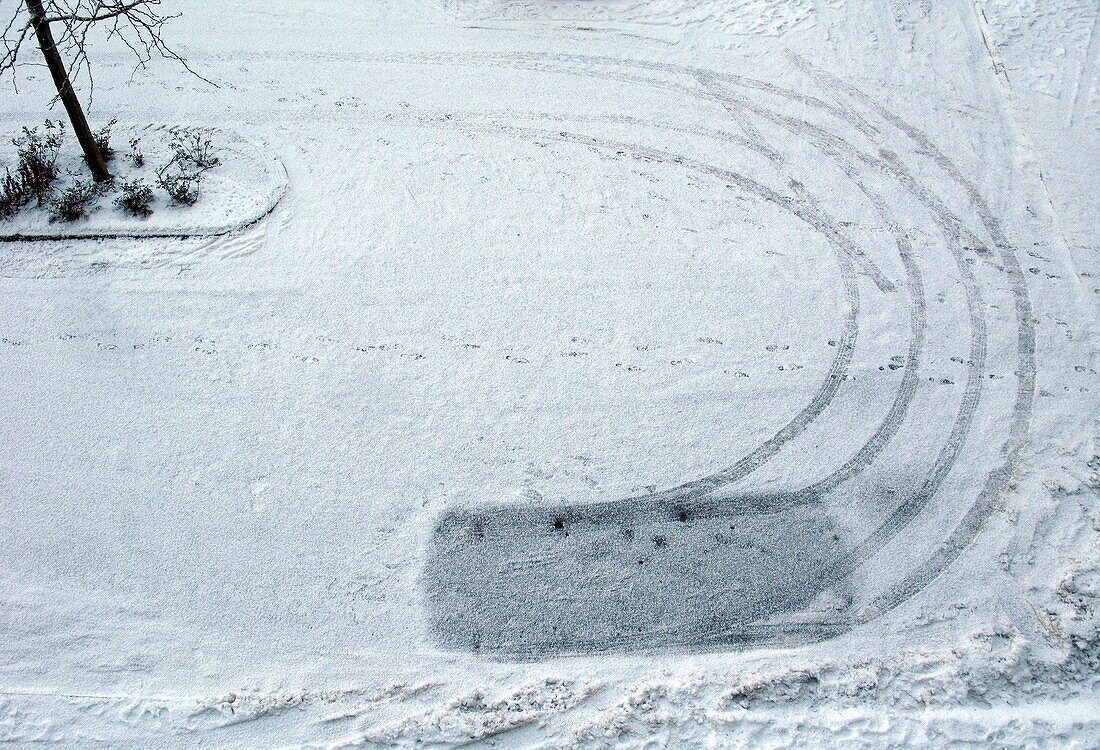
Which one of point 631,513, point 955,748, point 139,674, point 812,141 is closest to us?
point 955,748

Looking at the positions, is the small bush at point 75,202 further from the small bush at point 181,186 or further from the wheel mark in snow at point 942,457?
the wheel mark in snow at point 942,457

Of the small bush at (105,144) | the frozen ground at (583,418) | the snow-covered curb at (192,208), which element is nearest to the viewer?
the frozen ground at (583,418)

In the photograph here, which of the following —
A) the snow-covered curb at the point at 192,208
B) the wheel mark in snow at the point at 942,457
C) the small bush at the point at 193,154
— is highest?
the small bush at the point at 193,154

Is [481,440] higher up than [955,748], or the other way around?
[481,440]

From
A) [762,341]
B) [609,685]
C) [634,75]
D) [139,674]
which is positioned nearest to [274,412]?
[139,674]

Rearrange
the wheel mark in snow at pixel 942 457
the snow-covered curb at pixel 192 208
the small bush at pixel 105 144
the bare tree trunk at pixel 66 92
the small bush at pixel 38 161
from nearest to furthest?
1. the wheel mark in snow at pixel 942 457
2. the bare tree trunk at pixel 66 92
3. the snow-covered curb at pixel 192 208
4. the small bush at pixel 38 161
5. the small bush at pixel 105 144

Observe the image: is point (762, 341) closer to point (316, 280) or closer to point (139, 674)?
point (316, 280)

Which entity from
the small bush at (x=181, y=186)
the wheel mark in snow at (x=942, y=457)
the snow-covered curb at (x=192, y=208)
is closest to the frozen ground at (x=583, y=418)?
the wheel mark in snow at (x=942, y=457)

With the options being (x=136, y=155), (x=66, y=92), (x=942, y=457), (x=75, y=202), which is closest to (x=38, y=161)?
(x=75, y=202)
